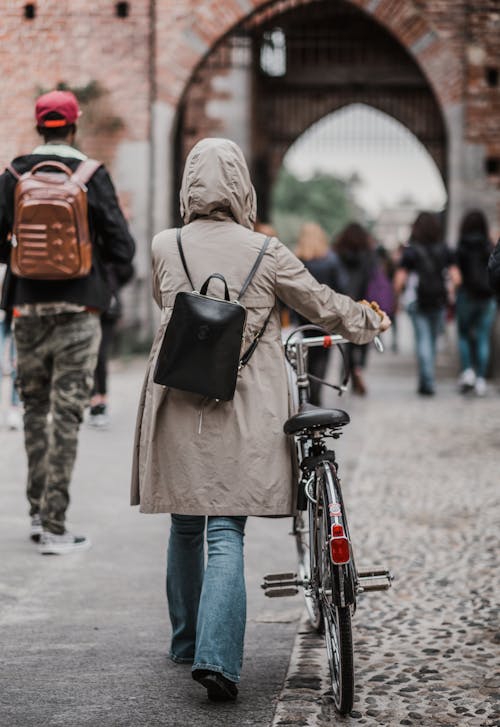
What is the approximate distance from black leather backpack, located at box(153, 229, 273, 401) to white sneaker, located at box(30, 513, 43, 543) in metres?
2.38

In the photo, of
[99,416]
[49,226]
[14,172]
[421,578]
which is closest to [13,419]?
[99,416]

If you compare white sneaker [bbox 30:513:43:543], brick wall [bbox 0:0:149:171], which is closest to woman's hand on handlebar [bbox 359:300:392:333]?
white sneaker [bbox 30:513:43:543]

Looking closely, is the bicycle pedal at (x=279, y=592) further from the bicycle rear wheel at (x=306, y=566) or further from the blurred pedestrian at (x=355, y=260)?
the blurred pedestrian at (x=355, y=260)

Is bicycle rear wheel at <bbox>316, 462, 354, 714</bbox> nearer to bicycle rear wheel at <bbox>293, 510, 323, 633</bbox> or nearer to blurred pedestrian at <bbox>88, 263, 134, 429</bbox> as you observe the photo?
bicycle rear wheel at <bbox>293, 510, 323, 633</bbox>

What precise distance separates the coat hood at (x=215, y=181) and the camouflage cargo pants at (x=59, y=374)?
1.80m

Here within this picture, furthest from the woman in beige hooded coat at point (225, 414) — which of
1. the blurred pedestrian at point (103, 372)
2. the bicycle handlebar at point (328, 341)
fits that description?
the blurred pedestrian at point (103, 372)

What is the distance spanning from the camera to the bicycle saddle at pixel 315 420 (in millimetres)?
3729

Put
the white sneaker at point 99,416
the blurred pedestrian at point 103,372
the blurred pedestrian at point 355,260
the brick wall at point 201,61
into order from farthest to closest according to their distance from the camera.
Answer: the brick wall at point 201,61 → the blurred pedestrian at point 355,260 → the white sneaker at point 99,416 → the blurred pedestrian at point 103,372

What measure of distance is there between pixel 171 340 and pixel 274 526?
116 inches

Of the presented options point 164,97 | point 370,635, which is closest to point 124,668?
point 370,635

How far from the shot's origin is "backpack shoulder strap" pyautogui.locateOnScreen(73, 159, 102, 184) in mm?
5535

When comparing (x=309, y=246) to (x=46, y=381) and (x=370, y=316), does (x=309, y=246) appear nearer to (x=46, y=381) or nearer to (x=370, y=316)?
(x=46, y=381)

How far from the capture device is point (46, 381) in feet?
18.9

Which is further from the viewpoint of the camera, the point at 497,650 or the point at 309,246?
the point at 309,246
